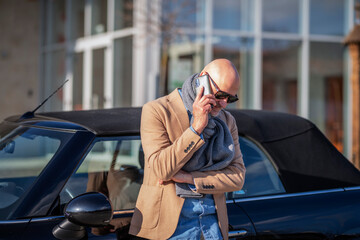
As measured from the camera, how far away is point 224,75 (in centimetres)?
201

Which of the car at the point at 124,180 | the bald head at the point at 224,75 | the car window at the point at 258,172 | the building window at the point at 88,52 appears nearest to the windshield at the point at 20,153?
the car at the point at 124,180

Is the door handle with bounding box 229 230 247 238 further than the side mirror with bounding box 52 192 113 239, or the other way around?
the door handle with bounding box 229 230 247 238

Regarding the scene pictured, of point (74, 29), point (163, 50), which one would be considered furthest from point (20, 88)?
point (163, 50)

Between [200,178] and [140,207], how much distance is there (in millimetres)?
299

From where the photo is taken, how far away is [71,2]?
12.8 meters

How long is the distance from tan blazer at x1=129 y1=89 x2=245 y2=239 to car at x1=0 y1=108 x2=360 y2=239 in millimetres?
190

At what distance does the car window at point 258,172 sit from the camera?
275 centimetres

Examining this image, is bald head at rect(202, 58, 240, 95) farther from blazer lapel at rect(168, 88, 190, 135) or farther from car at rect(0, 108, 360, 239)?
car at rect(0, 108, 360, 239)

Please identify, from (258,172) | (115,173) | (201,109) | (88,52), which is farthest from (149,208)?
(88,52)

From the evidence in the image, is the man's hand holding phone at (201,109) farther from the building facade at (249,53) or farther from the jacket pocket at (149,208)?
the building facade at (249,53)

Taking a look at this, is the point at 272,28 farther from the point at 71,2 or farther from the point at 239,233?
the point at 239,233

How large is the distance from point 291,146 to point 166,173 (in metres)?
1.24

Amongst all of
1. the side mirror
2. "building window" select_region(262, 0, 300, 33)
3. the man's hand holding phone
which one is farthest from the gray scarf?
"building window" select_region(262, 0, 300, 33)

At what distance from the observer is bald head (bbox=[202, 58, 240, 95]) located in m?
2.01
